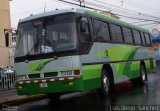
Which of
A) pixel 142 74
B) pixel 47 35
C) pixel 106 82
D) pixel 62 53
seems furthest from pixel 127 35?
pixel 62 53

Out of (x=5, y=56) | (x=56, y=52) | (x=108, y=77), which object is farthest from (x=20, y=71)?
(x=5, y=56)

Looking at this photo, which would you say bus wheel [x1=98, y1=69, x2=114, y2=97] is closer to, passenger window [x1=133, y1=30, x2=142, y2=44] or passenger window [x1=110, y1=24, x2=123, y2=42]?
passenger window [x1=110, y1=24, x2=123, y2=42]

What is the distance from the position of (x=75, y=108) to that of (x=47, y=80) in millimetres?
1252

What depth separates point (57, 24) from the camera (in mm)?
12289

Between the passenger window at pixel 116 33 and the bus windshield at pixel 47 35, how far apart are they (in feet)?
11.3

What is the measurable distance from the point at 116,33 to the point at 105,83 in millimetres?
2634

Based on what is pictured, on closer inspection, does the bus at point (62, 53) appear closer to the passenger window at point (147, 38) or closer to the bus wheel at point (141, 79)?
the bus wheel at point (141, 79)

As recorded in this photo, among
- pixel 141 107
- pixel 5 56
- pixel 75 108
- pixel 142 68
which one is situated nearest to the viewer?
pixel 141 107

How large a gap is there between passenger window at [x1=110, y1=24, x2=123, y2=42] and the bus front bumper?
3961 mm

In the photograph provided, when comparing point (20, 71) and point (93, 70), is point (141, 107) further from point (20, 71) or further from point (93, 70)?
point (20, 71)

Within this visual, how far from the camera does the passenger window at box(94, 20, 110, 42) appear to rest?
13609 mm

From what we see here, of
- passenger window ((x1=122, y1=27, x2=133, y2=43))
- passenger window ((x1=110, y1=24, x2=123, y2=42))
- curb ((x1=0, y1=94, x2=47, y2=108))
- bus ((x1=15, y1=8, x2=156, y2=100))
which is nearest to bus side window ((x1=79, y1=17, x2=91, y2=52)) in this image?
bus ((x1=15, y1=8, x2=156, y2=100))

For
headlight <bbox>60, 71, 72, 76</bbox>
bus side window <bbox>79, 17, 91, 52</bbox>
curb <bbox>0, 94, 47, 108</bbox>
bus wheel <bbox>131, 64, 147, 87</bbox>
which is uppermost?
bus side window <bbox>79, 17, 91, 52</bbox>

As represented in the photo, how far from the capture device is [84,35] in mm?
12453
